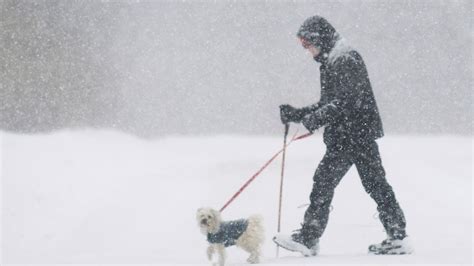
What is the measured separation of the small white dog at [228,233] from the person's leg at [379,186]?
0.94m

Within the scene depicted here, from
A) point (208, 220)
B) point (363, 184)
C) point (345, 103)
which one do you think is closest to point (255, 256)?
point (208, 220)

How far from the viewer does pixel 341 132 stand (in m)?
4.95

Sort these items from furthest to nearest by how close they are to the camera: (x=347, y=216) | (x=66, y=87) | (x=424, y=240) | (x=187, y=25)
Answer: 1. (x=187, y=25)
2. (x=66, y=87)
3. (x=347, y=216)
4. (x=424, y=240)

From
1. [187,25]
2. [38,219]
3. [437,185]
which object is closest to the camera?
[38,219]

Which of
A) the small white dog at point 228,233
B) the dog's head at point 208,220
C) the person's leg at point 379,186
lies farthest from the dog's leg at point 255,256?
the person's leg at point 379,186

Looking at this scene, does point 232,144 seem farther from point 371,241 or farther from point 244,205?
point 371,241

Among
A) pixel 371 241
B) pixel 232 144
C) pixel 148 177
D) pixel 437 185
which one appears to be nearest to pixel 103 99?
pixel 232 144

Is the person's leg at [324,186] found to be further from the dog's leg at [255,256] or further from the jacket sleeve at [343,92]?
the dog's leg at [255,256]

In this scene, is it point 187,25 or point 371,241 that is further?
point 187,25

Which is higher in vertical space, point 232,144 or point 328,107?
point 232,144

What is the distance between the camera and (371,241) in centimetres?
722

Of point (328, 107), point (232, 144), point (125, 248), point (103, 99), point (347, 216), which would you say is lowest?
point (125, 248)

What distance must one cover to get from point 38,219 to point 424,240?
226 inches

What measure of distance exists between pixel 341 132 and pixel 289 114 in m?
0.46
